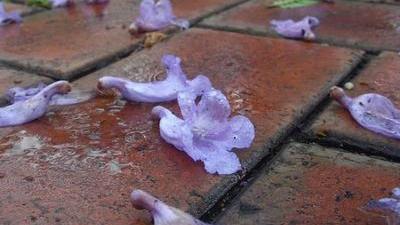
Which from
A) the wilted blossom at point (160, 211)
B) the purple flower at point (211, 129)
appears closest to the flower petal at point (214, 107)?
the purple flower at point (211, 129)

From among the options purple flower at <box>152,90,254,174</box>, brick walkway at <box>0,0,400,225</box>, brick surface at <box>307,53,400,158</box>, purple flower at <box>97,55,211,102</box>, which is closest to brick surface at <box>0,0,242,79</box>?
brick walkway at <box>0,0,400,225</box>

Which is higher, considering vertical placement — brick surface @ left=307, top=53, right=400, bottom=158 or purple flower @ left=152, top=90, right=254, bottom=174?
purple flower @ left=152, top=90, right=254, bottom=174

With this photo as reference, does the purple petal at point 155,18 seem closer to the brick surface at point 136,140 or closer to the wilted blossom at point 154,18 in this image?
the wilted blossom at point 154,18

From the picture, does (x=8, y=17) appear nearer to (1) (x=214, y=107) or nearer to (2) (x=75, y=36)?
(2) (x=75, y=36)

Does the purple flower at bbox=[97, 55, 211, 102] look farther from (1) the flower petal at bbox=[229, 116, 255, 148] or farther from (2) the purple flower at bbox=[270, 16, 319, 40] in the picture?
(2) the purple flower at bbox=[270, 16, 319, 40]

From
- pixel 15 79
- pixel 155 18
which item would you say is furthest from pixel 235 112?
pixel 155 18
